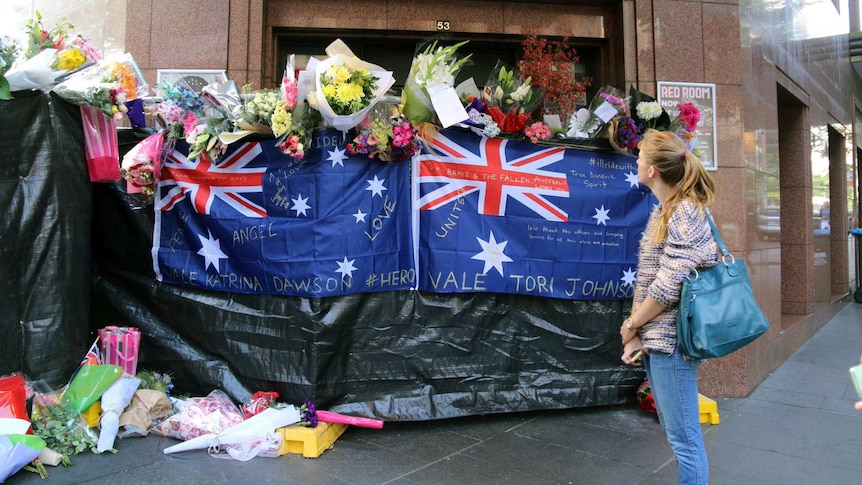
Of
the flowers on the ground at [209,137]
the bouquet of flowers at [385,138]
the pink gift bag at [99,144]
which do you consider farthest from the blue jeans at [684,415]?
the pink gift bag at [99,144]

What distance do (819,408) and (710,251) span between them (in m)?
3.76

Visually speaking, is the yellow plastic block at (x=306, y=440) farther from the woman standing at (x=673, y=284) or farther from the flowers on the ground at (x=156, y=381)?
the woman standing at (x=673, y=284)

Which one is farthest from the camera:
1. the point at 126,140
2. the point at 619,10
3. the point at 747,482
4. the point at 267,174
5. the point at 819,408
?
the point at 619,10

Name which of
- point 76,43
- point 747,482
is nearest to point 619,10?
point 747,482

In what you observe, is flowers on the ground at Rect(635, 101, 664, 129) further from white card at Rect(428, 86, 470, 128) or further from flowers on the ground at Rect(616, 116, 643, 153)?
white card at Rect(428, 86, 470, 128)

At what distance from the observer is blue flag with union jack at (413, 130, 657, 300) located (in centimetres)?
424

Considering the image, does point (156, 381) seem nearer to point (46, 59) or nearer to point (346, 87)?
→ point (46, 59)

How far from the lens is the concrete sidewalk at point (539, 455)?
3510 mm

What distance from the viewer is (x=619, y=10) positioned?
239 inches

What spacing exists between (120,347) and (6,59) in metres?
2.10

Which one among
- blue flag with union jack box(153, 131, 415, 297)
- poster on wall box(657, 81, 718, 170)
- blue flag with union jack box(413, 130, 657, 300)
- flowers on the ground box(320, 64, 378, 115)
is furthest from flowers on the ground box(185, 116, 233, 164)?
poster on wall box(657, 81, 718, 170)

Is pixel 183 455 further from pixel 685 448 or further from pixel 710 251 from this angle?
pixel 710 251

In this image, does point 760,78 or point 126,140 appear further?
point 760,78

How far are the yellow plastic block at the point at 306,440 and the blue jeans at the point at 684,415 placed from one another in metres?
2.23
